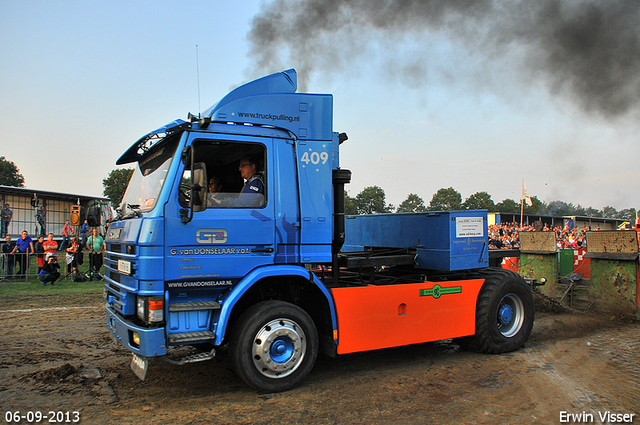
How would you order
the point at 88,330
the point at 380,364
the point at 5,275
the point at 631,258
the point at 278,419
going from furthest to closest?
the point at 5,275 → the point at 631,258 → the point at 88,330 → the point at 380,364 → the point at 278,419

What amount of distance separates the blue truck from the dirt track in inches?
14.9

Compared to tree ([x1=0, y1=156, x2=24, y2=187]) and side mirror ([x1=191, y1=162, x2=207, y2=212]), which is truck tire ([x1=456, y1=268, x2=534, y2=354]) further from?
tree ([x1=0, y1=156, x2=24, y2=187])

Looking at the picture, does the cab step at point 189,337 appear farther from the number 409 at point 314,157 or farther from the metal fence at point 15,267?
the metal fence at point 15,267

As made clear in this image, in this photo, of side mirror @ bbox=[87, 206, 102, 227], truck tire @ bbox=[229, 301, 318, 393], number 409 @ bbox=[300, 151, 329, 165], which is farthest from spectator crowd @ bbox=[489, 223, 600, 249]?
side mirror @ bbox=[87, 206, 102, 227]

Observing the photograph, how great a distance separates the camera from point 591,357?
5977mm

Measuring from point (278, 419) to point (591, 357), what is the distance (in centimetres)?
457

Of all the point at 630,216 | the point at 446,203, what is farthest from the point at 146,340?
the point at 630,216

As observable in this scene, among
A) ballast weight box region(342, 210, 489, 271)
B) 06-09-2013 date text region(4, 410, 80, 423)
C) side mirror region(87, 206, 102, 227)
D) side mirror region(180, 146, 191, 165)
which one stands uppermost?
side mirror region(180, 146, 191, 165)

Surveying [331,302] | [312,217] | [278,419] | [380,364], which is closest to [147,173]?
[312,217]

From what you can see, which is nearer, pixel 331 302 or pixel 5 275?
pixel 331 302

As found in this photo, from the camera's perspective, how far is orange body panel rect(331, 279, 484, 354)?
16.6 feet

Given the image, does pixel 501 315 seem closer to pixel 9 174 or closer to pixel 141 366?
pixel 141 366

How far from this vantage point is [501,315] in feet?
21.2

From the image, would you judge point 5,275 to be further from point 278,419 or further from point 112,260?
point 278,419
